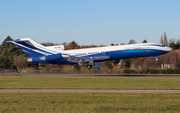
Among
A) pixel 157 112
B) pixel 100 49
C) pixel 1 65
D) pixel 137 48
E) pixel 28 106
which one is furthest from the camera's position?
pixel 1 65

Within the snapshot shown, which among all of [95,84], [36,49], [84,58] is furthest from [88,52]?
[95,84]

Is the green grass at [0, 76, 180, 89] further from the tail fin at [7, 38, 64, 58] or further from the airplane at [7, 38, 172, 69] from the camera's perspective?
the tail fin at [7, 38, 64, 58]

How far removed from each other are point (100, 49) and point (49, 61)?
12.8 metres

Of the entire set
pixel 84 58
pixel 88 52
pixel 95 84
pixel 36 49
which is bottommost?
pixel 95 84

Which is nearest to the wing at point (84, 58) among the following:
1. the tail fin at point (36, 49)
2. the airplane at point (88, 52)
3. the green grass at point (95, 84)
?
the airplane at point (88, 52)

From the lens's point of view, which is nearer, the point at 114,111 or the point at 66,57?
the point at 114,111

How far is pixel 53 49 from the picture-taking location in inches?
2292

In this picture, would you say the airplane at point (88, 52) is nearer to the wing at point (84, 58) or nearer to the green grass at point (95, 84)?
the wing at point (84, 58)

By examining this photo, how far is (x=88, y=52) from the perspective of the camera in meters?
55.5

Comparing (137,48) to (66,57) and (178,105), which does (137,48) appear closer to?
(66,57)

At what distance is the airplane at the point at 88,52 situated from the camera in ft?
165

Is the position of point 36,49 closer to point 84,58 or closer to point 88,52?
point 84,58

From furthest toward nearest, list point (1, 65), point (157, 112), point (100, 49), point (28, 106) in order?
point (1, 65) → point (100, 49) → point (28, 106) → point (157, 112)

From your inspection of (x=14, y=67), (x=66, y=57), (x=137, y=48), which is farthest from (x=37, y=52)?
(x=14, y=67)
